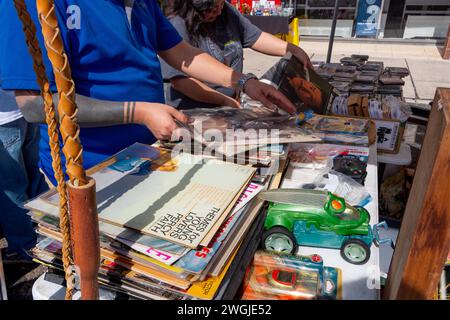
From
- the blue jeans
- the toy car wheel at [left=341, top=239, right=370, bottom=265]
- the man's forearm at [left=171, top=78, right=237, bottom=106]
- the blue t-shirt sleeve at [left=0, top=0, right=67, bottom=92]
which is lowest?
the blue jeans

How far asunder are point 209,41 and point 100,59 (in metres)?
1.00

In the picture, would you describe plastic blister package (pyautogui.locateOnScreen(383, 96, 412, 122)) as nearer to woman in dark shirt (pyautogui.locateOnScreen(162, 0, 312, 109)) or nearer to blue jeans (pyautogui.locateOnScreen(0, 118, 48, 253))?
woman in dark shirt (pyautogui.locateOnScreen(162, 0, 312, 109))

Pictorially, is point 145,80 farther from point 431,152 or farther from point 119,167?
point 431,152

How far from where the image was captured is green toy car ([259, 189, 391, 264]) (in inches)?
39.6

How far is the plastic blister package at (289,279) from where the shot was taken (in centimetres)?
83

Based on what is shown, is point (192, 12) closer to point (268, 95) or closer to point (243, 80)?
point (243, 80)

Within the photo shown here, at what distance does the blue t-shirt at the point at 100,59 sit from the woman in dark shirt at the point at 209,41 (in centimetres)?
49

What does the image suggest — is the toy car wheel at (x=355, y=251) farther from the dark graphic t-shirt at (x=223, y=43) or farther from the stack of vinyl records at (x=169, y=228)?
the dark graphic t-shirt at (x=223, y=43)

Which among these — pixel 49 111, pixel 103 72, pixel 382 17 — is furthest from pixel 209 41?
pixel 382 17

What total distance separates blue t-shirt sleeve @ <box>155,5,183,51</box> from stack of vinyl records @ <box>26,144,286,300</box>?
0.75 m

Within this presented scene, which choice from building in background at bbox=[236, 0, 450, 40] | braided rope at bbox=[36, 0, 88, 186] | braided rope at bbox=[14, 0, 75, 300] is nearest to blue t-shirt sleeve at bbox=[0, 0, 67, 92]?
braided rope at bbox=[14, 0, 75, 300]

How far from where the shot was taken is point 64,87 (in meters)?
0.50

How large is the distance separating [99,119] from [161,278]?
0.54 m
